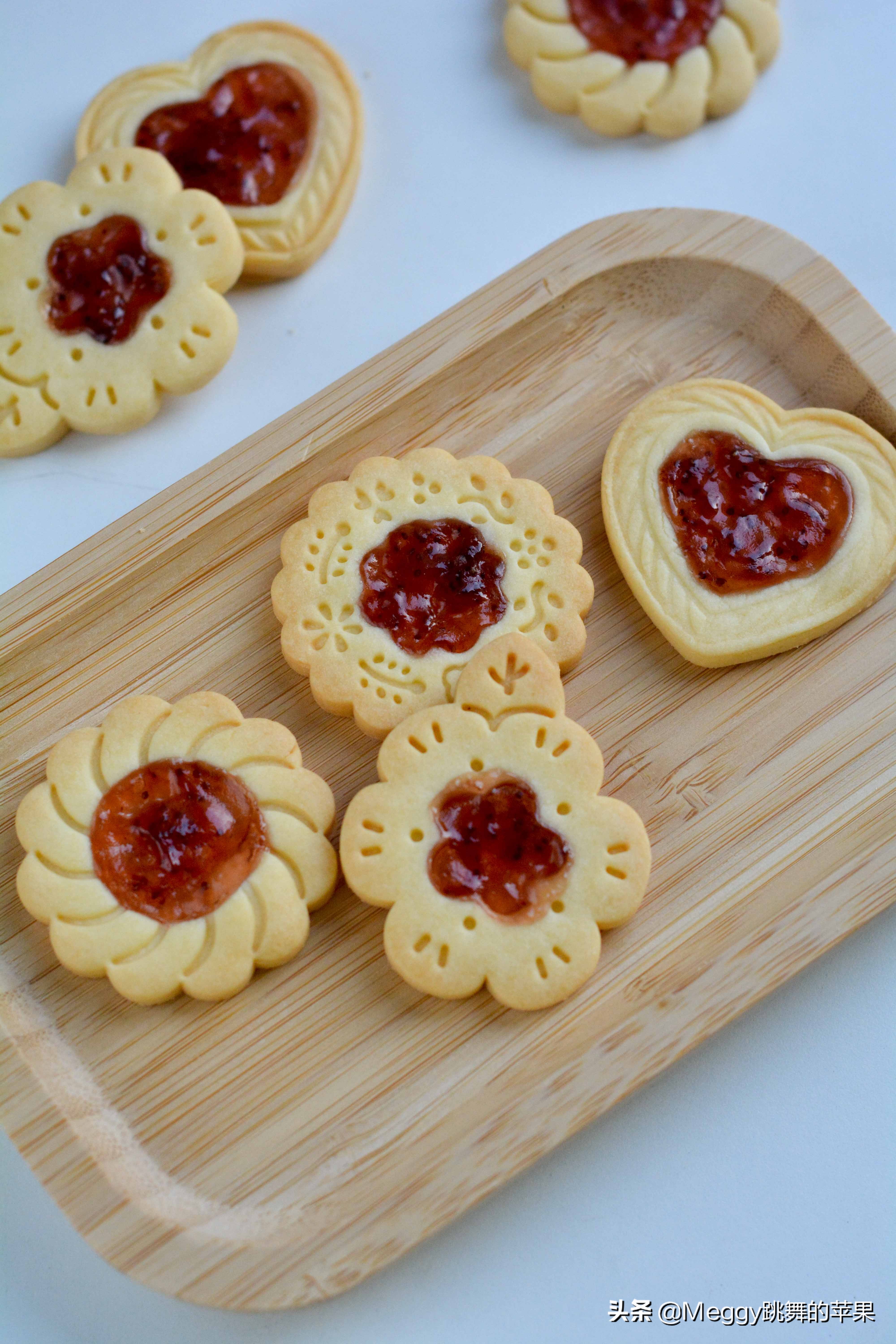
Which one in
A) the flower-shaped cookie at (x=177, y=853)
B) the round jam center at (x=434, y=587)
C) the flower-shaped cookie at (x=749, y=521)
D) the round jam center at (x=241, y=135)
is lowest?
the flower-shaped cookie at (x=177, y=853)

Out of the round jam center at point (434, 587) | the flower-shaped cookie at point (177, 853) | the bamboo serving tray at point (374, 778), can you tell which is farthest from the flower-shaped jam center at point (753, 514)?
the flower-shaped cookie at point (177, 853)

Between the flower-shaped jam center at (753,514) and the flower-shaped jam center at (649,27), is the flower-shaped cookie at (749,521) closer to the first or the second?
the flower-shaped jam center at (753,514)

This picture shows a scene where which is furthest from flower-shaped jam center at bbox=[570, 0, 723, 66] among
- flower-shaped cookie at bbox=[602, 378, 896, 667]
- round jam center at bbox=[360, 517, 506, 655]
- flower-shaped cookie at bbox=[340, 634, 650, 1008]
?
flower-shaped cookie at bbox=[340, 634, 650, 1008]

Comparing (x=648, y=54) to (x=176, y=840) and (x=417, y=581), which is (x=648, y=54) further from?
(x=176, y=840)

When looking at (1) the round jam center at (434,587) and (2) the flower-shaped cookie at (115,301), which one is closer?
(1) the round jam center at (434,587)

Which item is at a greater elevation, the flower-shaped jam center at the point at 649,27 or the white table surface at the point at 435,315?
the flower-shaped jam center at the point at 649,27

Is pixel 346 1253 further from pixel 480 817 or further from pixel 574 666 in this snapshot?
pixel 574 666
